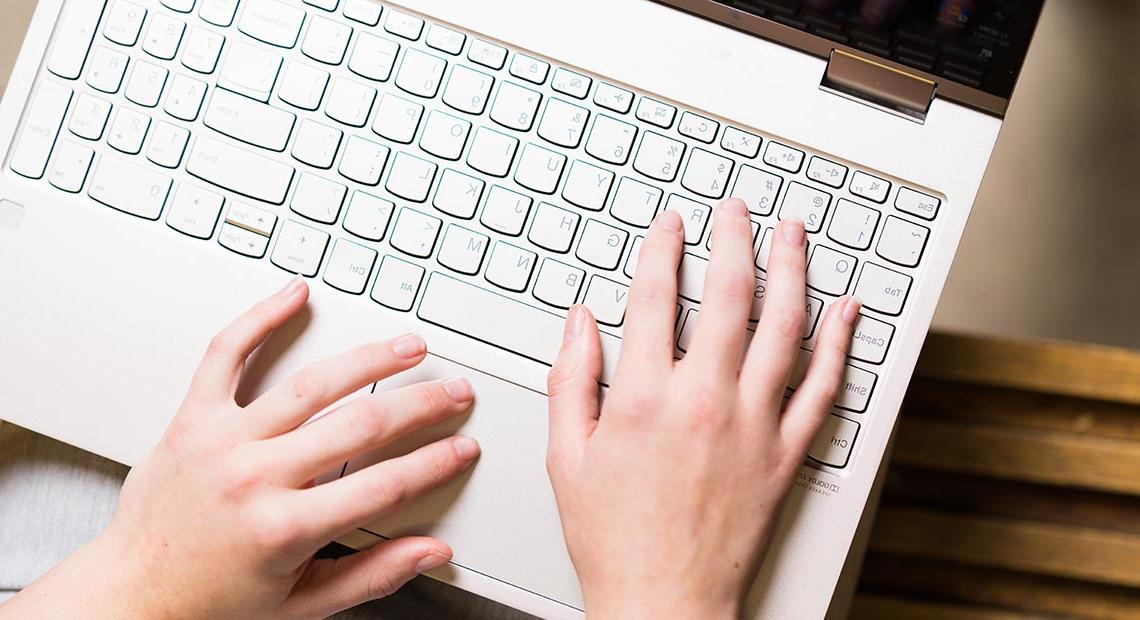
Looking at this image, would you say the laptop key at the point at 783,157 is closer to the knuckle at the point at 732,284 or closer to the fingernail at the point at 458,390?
the knuckle at the point at 732,284

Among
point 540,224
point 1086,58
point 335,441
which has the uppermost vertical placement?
point 1086,58

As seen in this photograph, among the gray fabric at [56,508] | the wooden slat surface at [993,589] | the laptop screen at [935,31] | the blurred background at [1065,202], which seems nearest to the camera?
the laptop screen at [935,31]

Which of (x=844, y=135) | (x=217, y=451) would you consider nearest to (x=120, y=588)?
(x=217, y=451)

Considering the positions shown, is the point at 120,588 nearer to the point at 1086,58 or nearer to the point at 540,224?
the point at 540,224

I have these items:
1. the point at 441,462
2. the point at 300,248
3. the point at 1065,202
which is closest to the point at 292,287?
the point at 300,248

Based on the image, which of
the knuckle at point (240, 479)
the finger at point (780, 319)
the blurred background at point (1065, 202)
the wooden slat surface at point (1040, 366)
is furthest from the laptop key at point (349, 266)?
the blurred background at point (1065, 202)

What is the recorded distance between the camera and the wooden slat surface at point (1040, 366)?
61cm

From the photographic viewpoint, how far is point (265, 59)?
471 mm

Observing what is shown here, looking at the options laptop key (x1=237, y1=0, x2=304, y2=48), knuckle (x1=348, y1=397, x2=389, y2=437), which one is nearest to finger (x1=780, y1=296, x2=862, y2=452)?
knuckle (x1=348, y1=397, x2=389, y2=437)

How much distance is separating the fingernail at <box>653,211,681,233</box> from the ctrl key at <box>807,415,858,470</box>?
13 cm

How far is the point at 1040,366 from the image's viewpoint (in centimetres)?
62

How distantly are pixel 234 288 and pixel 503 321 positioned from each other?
150 millimetres

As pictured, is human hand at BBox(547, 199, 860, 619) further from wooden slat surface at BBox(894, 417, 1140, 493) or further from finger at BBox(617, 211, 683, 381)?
wooden slat surface at BBox(894, 417, 1140, 493)

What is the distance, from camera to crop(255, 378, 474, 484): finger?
1.47 feet
